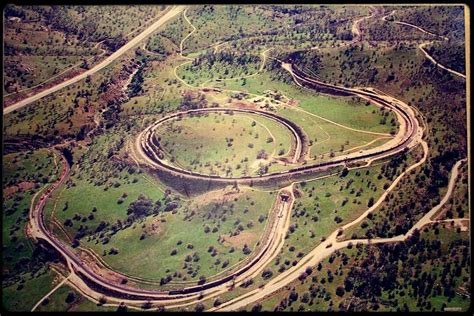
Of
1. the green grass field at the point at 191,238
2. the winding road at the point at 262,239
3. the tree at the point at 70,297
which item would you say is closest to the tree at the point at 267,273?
the winding road at the point at 262,239

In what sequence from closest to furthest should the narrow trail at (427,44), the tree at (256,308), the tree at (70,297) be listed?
the tree at (256,308), the tree at (70,297), the narrow trail at (427,44)

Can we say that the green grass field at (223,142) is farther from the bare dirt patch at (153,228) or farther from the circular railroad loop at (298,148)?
the bare dirt patch at (153,228)

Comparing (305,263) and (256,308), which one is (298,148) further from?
(256,308)

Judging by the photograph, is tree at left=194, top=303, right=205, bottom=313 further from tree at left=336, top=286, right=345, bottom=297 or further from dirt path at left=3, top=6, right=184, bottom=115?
dirt path at left=3, top=6, right=184, bottom=115

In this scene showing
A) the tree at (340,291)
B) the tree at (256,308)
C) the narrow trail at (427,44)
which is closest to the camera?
the tree at (256,308)

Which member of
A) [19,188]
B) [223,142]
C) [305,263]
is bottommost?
[305,263]

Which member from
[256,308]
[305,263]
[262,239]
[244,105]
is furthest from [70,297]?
[244,105]

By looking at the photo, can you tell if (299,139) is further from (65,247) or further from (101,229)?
(65,247)

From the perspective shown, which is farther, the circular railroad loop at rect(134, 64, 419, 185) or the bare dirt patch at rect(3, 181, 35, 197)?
the circular railroad loop at rect(134, 64, 419, 185)

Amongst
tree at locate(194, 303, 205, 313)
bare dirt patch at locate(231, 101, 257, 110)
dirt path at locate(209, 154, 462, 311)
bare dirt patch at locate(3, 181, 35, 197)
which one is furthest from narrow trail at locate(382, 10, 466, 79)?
bare dirt patch at locate(3, 181, 35, 197)

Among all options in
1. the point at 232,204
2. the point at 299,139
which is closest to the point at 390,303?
the point at 232,204
